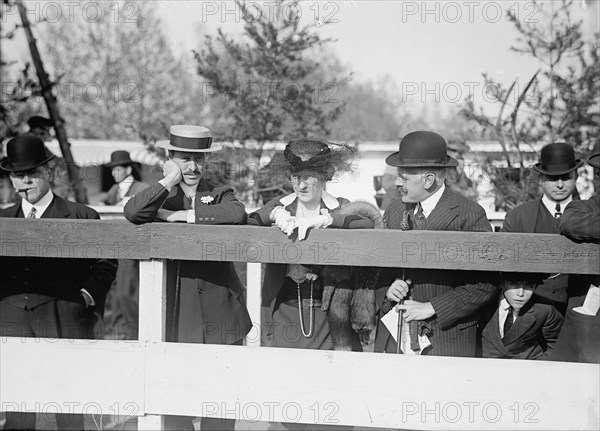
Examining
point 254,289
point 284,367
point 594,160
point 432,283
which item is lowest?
point 254,289

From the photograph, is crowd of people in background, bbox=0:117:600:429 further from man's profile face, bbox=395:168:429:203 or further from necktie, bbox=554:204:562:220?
necktie, bbox=554:204:562:220

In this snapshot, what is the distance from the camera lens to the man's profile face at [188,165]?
4199 millimetres

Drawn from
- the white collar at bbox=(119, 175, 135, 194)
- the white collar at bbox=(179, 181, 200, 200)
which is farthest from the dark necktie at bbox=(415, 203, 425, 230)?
the white collar at bbox=(119, 175, 135, 194)

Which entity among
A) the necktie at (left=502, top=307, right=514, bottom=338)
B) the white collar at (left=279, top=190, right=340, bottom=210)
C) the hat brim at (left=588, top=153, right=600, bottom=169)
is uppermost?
the hat brim at (left=588, top=153, right=600, bottom=169)

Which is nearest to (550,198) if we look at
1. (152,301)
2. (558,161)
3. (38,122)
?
(558,161)

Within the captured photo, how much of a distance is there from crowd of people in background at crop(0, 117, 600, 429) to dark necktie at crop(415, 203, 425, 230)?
0.01 metres

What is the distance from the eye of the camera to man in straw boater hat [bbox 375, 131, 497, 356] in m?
3.65

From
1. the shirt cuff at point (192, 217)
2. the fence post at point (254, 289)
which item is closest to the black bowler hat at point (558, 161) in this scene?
the fence post at point (254, 289)

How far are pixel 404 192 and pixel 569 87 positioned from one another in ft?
12.8

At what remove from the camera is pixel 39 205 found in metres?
4.55

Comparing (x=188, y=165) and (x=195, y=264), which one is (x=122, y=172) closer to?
(x=188, y=165)

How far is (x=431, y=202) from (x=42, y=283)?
82.2 inches

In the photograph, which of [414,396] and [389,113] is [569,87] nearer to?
[414,396]

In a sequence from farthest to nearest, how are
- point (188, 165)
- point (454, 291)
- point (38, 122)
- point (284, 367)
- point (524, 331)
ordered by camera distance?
1. point (38, 122)
2. point (188, 165)
3. point (524, 331)
4. point (454, 291)
5. point (284, 367)
